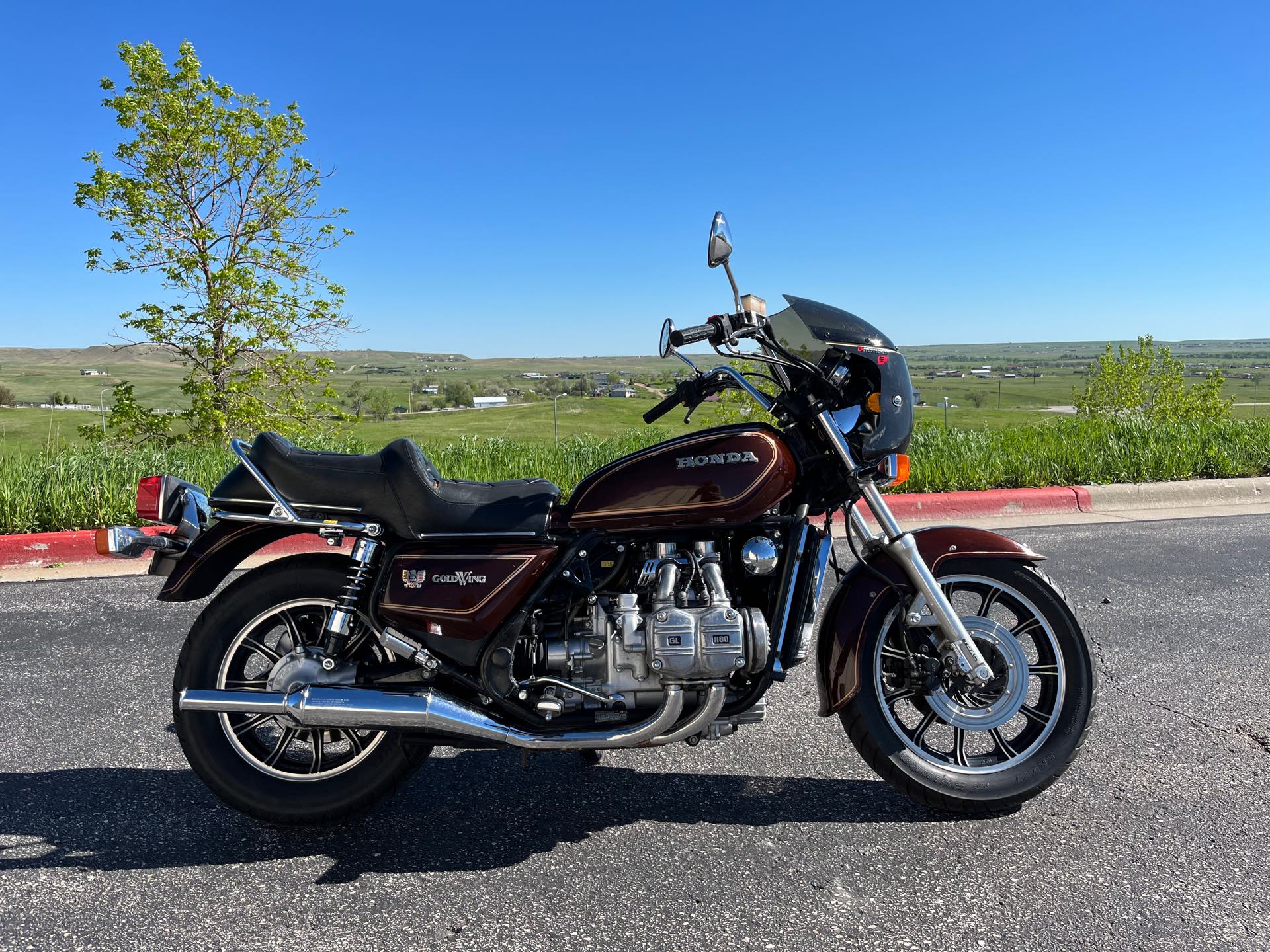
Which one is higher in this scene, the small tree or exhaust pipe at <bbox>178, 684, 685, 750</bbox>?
the small tree

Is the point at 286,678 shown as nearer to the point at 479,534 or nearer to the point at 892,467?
the point at 479,534

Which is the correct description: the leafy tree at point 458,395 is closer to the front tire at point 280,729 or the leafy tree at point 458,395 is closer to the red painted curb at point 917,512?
the red painted curb at point 917,512

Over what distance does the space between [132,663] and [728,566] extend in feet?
10.9

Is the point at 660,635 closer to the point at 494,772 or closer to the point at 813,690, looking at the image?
the point at 494,772

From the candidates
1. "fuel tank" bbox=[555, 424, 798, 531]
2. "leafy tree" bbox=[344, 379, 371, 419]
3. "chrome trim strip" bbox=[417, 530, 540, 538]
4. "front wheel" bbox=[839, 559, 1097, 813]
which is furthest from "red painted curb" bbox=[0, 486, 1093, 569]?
"leafy tree" bbox=[344, 379, 371, 419]

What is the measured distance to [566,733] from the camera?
9.55 feet

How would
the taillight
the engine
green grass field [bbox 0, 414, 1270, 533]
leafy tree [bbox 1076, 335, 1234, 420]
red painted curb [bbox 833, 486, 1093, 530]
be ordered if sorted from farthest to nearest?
leafy tree [bbox 1076, 335, 1234, 420] → red painted curb [bbox 833, 486, 1093, 530] → green grass field [bbox 0, 414, 1270, 533] → the taillight → the engine

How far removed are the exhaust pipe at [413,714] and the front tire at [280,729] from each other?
0.45 ft

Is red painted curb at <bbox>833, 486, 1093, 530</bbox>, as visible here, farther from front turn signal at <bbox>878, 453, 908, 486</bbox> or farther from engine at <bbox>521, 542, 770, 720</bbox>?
engine at <bbox>521, 542, 770, 720</bbox>

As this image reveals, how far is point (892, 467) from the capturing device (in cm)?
304

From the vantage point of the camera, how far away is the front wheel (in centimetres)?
309

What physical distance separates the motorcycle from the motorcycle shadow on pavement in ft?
0.47

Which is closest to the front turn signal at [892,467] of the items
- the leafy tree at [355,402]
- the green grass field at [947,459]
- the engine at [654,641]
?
the engine at [654,641]

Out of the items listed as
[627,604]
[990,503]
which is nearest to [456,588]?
[627,604]
